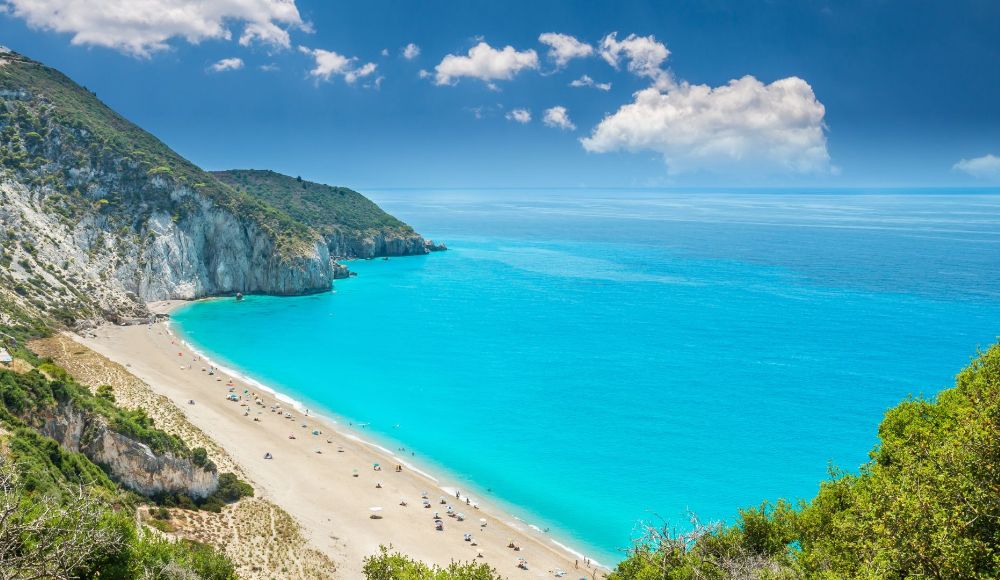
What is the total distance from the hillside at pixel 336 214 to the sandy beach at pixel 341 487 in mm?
104348

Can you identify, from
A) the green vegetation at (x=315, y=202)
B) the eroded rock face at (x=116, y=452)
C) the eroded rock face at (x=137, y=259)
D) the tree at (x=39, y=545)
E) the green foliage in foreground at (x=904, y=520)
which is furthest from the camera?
the green vegetation at (x=315, y=202)

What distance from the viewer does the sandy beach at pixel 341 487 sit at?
37344 mm

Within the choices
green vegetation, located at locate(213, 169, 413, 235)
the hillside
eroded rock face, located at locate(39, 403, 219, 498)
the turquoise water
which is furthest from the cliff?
green vegetation, located at locate(213, 169, 413, 235)

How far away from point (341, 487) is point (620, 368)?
40436mm

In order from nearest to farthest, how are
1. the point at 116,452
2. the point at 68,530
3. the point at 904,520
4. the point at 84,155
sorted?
the point at 904,520 < the point at 68,530 < the point at 116,452 < the point at 84,155

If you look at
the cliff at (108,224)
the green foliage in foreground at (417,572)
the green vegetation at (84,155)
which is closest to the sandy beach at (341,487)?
the green foliage in foreground at (417,572)

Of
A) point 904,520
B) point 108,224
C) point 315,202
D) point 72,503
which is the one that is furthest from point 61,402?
point 315,202

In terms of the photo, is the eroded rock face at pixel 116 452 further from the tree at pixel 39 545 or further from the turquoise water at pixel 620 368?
the turquoise water at pixel 620 368

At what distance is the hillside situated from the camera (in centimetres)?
16750

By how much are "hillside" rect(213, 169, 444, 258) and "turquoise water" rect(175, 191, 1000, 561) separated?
33.7 meters

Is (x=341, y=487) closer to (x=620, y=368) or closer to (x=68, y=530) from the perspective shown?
(x=68, y=530)

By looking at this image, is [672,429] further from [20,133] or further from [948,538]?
[20,133]

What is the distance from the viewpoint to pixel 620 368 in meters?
74.1

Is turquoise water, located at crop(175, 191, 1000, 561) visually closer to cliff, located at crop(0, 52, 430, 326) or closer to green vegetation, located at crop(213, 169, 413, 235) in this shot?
cliff, located at crop(0, 52, 430, 326)
